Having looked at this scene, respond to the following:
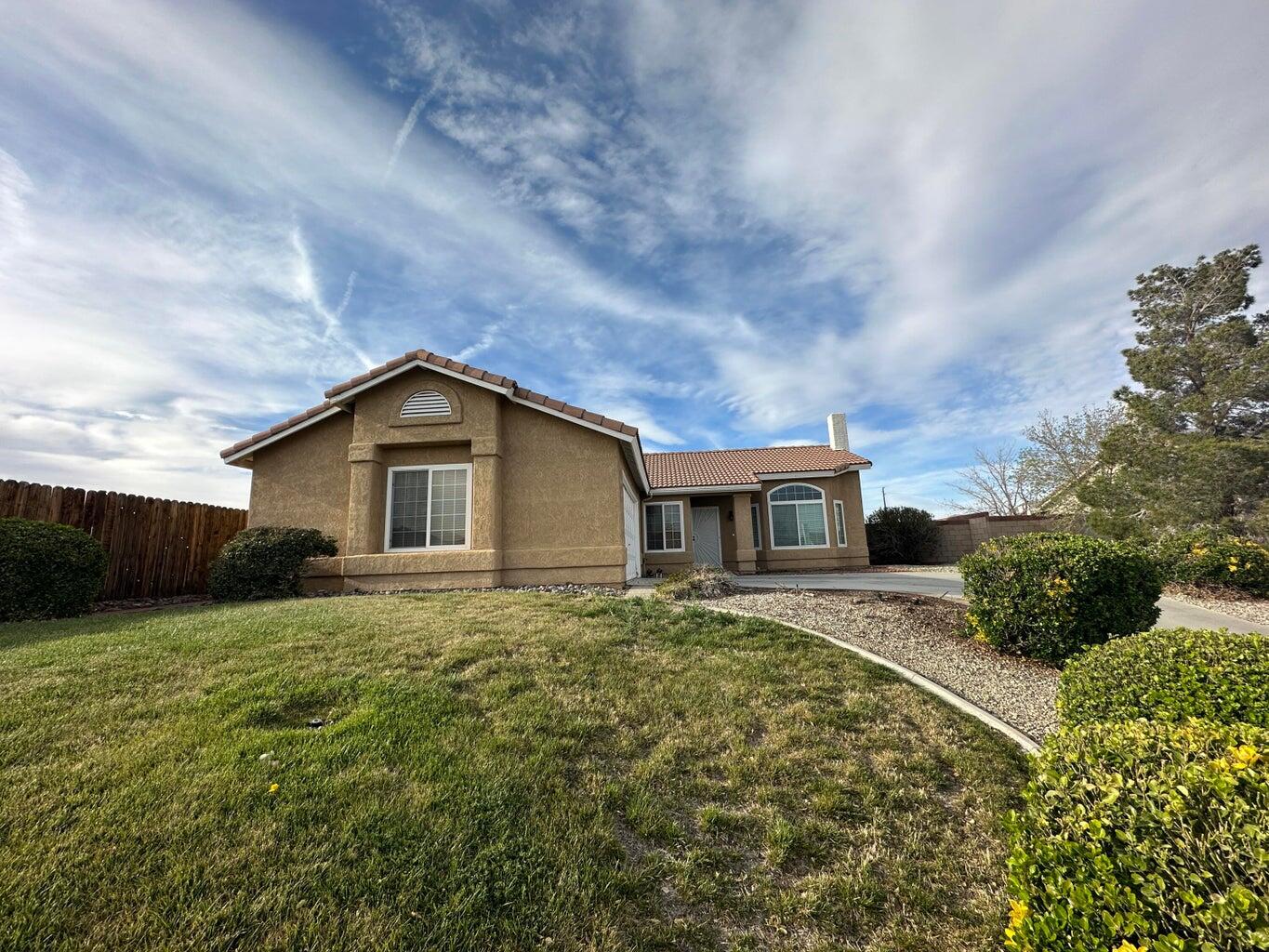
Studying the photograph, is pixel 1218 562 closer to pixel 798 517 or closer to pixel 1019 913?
pixel 798 517

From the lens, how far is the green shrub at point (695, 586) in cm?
1011

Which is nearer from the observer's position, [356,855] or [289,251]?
[356,855]

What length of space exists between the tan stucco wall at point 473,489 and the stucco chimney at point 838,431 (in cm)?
1311

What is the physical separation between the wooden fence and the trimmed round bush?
1.62 metres

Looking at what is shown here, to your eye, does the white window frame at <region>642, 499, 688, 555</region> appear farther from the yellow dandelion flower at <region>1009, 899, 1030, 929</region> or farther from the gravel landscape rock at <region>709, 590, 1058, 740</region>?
the yellow dandelion flower at <region>1009, 899, 1030, 929</region>

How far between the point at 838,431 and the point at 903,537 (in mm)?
5403

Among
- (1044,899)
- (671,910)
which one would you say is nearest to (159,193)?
(671,910)

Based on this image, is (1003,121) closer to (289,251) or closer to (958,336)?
(958,336)

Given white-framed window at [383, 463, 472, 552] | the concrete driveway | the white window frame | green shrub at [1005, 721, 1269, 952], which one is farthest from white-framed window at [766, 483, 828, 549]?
green shrub at [1005, 721, 1269, 952]

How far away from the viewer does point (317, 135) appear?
319 inches

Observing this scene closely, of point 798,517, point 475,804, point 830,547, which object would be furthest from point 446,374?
point 830,547

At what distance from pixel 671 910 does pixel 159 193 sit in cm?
1107

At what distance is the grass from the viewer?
238 cm

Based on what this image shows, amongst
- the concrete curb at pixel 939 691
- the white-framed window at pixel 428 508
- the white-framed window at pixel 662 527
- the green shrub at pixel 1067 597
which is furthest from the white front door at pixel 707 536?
the green shrub at pixel 1067 597
